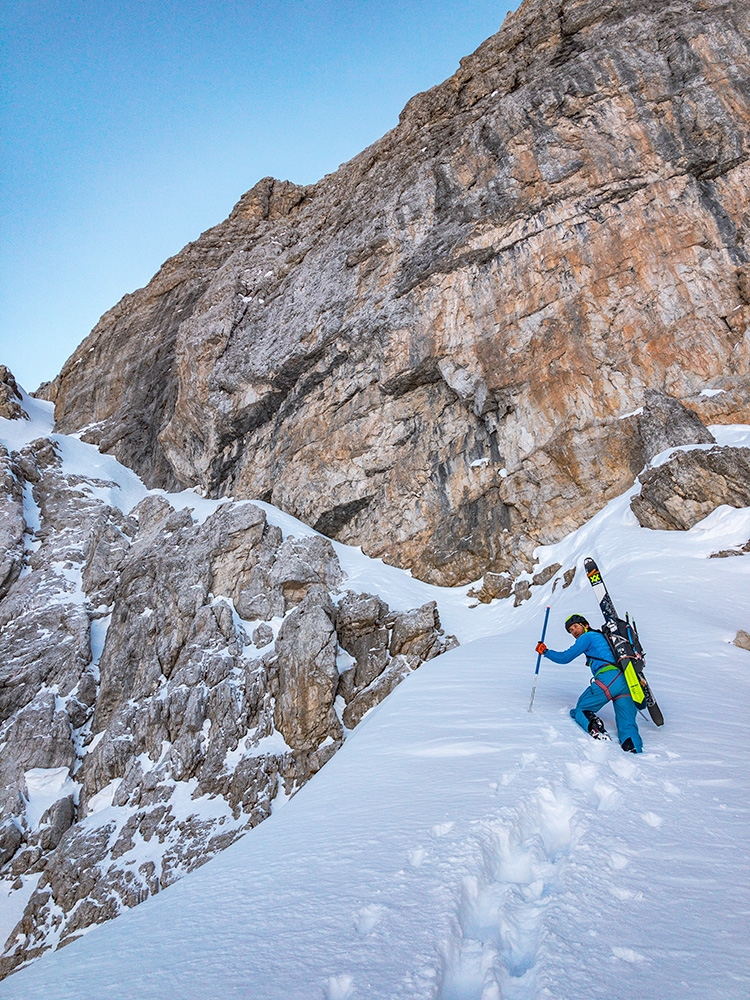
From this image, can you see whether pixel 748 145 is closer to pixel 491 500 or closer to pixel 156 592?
pixel 491 500

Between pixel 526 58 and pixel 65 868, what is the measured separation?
47180 millimetres

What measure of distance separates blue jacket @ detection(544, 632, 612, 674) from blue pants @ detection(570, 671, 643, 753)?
1.02 feet

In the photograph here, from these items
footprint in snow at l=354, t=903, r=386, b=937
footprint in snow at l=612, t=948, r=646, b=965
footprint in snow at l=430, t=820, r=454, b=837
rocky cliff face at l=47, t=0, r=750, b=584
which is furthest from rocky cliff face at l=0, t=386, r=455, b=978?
footprint in snow at l=612, t=948, r=646, b=965

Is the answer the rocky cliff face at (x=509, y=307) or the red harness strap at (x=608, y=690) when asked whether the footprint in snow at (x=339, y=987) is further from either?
the rocky cliff face at (x=509, y=307)

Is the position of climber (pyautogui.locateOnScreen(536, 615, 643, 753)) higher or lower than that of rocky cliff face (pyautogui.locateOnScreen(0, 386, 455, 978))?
higher

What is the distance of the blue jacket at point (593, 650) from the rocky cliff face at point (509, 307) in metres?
16.6

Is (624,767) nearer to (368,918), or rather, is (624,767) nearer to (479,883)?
(479,883)

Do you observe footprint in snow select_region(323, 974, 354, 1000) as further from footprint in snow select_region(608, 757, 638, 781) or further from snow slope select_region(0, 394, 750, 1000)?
footprint in snow select_region(608, 757, 638, 781)

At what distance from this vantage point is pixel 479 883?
9.50 ft

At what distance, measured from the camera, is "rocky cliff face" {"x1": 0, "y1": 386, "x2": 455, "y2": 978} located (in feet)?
58.2

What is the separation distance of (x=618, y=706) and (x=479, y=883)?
105 inches

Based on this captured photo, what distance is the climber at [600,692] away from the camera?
473 cm

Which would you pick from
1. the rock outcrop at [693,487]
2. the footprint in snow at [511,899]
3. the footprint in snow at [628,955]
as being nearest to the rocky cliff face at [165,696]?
the rock outcrop at [693,487]

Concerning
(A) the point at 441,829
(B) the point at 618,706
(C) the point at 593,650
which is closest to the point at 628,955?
(A) the point at 441,829
